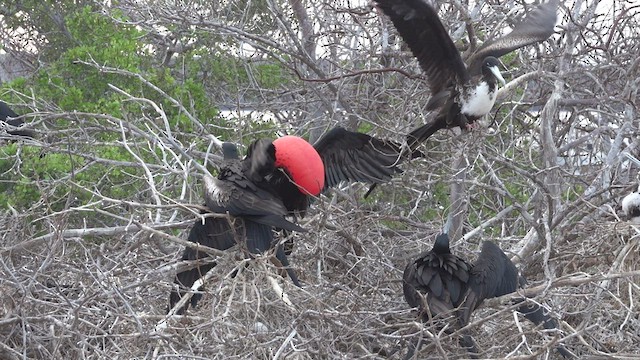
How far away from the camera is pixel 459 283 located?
412cm

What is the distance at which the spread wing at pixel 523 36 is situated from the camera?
5.02 metres

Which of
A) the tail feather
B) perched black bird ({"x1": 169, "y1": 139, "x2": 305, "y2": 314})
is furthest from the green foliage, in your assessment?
the tail feather

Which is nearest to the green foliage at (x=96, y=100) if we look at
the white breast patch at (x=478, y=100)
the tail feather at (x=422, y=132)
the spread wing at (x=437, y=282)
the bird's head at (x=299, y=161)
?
the bird's head at (x=299, y=161)

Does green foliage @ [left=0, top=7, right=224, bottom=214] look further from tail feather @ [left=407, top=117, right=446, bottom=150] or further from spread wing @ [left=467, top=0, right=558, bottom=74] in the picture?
spread wing @ [left=467, top=0, right=558, bottom=74]

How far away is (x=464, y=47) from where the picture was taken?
5.79 meters

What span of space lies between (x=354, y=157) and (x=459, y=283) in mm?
968

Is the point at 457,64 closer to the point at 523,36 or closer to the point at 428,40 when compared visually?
the point at 428,40

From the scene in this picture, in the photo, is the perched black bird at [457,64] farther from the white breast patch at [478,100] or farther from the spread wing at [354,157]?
the spread wing at [354,157]

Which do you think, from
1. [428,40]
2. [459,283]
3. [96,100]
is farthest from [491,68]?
[96,100]

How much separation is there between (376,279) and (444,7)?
216cm

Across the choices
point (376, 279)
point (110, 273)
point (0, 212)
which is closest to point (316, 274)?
point (376, 279)

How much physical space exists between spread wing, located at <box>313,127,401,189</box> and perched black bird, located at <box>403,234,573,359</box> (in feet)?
2.45

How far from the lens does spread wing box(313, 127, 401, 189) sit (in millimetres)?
4848

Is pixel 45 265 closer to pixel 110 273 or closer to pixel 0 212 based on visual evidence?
pixel 110 273
